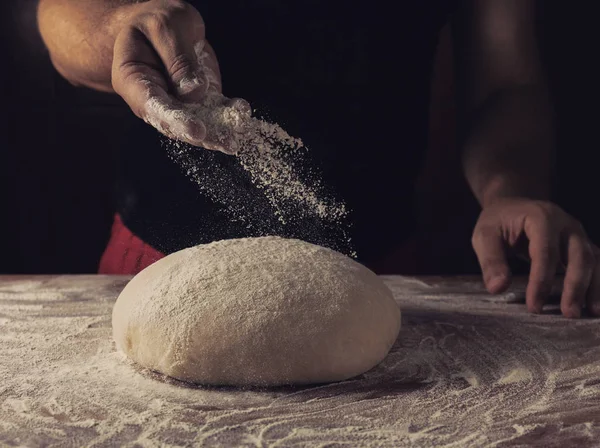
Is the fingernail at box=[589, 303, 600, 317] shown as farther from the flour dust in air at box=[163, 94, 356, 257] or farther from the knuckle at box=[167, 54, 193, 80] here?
the knuckle at box=[167, 54, 193, 80]

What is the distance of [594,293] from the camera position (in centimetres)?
124

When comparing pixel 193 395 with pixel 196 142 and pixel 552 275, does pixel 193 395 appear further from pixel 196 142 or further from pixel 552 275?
pixel 552 275

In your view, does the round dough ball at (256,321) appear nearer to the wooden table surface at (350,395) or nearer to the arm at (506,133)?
the wooden table surface at (350,395)

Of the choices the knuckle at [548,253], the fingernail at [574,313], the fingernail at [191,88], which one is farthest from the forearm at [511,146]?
the fingernail at [191,88]

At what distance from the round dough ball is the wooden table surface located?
0.03 meters

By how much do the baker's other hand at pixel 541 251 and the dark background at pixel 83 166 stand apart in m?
1.17

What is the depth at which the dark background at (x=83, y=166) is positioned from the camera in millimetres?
Result: 2416

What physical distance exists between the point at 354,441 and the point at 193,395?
24 cm

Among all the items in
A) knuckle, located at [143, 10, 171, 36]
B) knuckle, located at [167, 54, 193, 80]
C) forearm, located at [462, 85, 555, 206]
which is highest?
knuckle, located at [143, 10, 171, 36]

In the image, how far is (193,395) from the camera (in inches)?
34.8

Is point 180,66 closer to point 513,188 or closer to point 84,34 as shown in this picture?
point 84,34

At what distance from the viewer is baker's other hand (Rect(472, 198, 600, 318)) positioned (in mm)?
1236

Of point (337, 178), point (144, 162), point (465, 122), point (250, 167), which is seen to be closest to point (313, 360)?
point (250, 167)

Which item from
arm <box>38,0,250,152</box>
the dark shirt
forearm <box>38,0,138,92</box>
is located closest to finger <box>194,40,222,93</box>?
arm <box>38,0,250,152</box>
